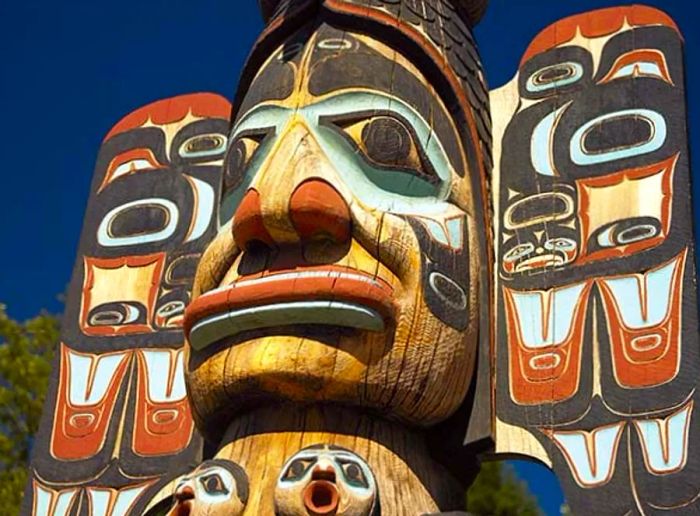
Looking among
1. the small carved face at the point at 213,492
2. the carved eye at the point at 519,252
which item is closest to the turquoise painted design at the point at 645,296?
the carved eye at the point at 519,252

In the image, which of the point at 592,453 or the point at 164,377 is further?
the point at 164,377

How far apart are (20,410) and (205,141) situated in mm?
4194

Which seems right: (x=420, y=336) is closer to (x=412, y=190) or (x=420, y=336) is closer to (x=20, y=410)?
(x=412, y=190)

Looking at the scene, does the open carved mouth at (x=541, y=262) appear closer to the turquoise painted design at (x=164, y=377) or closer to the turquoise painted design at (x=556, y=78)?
the turquoise painted design at (x=556, y=78)

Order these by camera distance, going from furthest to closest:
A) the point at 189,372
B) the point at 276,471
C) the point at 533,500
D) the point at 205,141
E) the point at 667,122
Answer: the point at 533,500 → the point at 205,141 → the point at 667,122 → the point at 189,372 → the point at 276,471

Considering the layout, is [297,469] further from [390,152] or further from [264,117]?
[264,117]

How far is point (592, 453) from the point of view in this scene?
331 centimetres

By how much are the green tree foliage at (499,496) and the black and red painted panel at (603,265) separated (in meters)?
5.82

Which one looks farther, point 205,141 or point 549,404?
point 205,141

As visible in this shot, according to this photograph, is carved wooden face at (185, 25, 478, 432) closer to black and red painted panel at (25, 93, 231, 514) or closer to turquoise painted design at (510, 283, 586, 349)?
turquoise painted design at (510, 283, 586, 349)

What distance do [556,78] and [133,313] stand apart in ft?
5.92

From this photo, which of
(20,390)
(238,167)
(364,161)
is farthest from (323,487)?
(20,390)

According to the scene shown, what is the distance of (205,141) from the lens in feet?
15.2

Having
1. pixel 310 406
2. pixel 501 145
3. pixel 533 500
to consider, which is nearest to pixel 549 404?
pixel 310 406
